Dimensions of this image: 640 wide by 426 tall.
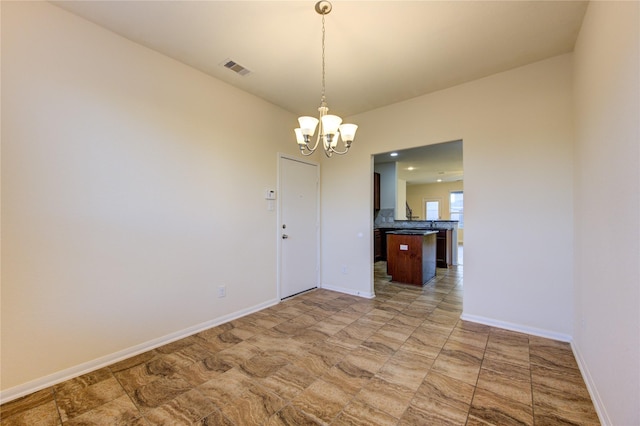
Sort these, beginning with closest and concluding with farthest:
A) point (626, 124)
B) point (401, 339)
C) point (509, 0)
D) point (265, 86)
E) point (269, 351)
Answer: point (626, 124) → point (509, 0) → point (269, 351) → point (401, 339) → point (265, 86)

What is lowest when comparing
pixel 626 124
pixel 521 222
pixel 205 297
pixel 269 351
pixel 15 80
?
pixel 269 351

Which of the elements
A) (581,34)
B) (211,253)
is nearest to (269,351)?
(211,253)

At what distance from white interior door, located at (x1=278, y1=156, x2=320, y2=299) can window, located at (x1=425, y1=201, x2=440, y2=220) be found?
870 cm

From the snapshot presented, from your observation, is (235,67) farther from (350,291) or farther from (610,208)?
(350,291)

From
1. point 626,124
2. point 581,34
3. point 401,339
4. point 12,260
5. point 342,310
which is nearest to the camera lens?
point 626,124

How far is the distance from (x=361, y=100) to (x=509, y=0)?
1875 millimetres

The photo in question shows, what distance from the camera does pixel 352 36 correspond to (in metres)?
2.32

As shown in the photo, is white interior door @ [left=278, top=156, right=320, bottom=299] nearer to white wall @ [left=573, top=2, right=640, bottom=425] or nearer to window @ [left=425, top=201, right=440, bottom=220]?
white wall @ [left=573, top=2, right=640, bottom=425]

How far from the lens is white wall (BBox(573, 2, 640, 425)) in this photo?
119cm

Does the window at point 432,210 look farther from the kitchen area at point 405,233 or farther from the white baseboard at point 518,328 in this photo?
the white baseboard at point 518,328

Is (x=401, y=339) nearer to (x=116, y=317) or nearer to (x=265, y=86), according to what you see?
(x=116, y=317)

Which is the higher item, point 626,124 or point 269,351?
point 626,124

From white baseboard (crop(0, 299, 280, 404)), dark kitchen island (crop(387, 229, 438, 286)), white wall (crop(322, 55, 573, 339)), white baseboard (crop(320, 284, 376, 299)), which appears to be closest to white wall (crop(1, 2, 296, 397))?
white baseboard (crop(0, 299, 280, 404))

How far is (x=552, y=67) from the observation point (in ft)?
8.60
